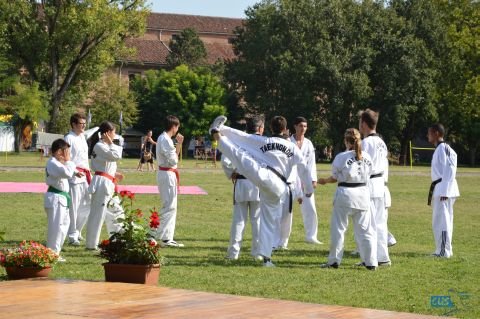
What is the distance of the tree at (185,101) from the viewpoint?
83.0m

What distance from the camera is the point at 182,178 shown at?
37.5 meters

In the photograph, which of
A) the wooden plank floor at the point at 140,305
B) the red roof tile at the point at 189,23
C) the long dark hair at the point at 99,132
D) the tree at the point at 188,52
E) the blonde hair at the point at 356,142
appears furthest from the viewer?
the red roof tile at the point at 189,23

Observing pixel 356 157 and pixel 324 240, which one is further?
pixel 324 240

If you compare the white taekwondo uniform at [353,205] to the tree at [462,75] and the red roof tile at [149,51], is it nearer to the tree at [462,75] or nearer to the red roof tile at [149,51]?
the tree at [462,75]

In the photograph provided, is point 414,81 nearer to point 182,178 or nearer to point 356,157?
point 182,178

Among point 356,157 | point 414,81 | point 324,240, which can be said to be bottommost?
point 324,240

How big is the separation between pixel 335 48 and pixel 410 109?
23.0ft

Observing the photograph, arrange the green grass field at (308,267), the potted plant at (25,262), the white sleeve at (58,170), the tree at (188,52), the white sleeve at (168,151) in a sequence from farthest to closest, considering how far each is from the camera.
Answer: the tree at (188,52) < the white sleeve at (168,151) < the white sleeve at (58,170) < the potted plant at (25,262) < the green grass field at (308,267)

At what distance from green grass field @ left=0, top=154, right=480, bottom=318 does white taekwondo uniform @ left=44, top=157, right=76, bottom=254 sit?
1.34ft

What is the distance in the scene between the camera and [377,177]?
1441cm

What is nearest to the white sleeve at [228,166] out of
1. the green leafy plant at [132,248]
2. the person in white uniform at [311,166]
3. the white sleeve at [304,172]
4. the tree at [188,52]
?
the white sleeve at [304,172]

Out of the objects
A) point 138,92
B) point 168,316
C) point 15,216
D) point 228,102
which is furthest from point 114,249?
point 138,92

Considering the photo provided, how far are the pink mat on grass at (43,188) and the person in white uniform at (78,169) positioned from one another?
449 inches

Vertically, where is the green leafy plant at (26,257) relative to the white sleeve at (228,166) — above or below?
below
